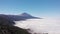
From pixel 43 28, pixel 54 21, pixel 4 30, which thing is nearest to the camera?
pixel 4 30

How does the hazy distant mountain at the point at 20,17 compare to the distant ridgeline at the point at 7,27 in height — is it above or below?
above

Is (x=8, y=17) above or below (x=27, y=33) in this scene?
above

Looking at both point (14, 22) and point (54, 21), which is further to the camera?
point (54, 21)

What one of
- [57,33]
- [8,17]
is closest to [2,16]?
[8,17]

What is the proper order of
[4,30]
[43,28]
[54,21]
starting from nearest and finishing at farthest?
[4,30] < [43,28] < [54,21]

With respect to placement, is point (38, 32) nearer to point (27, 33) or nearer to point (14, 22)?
point (27, 33)

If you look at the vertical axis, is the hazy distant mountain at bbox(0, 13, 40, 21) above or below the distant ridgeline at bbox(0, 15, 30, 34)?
above

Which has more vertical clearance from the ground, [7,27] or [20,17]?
[20,17]

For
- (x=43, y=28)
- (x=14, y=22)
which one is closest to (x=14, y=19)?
(x=14, y=22)
